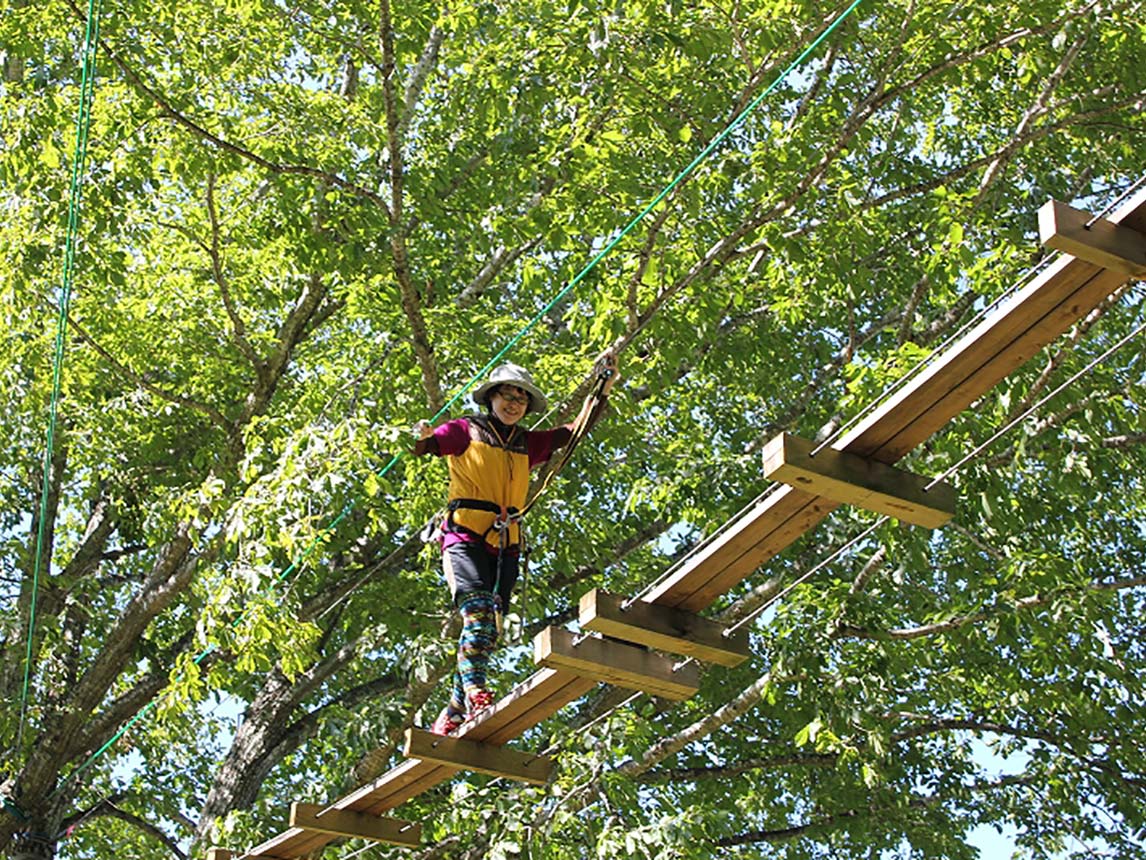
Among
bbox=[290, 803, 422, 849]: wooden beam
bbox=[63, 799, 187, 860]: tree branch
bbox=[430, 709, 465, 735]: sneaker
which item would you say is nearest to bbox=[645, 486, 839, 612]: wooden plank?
bbox=[430, 709, 465, 735]: sneaker

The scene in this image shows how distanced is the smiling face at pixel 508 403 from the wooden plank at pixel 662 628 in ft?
3.78

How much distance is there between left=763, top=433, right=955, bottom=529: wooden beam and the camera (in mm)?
5250

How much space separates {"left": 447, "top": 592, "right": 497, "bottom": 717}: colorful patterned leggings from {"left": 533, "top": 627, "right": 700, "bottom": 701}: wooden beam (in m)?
0.59

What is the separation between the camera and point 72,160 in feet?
33.0

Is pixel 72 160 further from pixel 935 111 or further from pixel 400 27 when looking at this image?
pixel 935 111

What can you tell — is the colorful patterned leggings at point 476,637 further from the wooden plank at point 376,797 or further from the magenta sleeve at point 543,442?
the magenta sleeve at point 543,442

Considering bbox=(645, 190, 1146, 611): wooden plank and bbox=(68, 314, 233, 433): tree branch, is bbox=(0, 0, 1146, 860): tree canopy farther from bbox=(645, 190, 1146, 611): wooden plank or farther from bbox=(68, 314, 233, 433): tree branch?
bbox=(645, 190, 1146, 611): wooden plank

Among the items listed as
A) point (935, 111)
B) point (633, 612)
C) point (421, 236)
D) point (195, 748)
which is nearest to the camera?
point (633, 612)

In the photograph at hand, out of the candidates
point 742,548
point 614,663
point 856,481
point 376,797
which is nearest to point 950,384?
point 856,481

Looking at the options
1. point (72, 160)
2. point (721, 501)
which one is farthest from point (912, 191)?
Result: point (72, 160)

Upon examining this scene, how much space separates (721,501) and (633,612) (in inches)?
168

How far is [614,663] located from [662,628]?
269 millimetres

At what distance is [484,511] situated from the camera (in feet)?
22.5

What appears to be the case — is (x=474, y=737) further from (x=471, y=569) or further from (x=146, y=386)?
(x=146, y=386)
